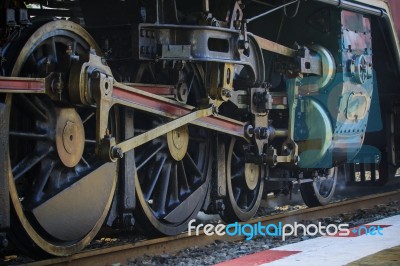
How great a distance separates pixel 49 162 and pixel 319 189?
16.0 feet

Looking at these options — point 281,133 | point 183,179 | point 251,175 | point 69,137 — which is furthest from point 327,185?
point 69,137

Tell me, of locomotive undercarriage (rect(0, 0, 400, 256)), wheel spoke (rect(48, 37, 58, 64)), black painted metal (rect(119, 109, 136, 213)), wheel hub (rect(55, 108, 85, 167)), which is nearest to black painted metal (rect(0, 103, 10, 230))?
locomotive undercarriage (rect(0, 0, 400, 256))

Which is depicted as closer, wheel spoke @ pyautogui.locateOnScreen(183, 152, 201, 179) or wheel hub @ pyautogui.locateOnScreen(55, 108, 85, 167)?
wheel hub @ pyautogui.locateOnScreen(55, 108, 85, 167)

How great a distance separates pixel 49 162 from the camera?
17.7 ft

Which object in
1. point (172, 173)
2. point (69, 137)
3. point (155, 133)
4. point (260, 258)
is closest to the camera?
point (260, 258)

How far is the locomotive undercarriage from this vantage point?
5273mm

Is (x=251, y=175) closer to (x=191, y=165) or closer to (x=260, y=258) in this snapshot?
(x=191, y=165)

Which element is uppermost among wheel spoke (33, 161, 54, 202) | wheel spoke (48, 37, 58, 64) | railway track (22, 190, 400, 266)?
wheel spoke (48, 37, 58, 64)

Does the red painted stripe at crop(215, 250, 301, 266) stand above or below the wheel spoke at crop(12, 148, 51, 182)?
below

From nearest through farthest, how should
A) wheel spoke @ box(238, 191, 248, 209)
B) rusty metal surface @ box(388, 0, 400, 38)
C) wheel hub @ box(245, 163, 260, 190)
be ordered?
1. wheel hub @ box(245, 163, 260, 190)
2. wheel spoke @ box(238, 191, 248, 209)
3. rusty metal surface @ box(388, 0, 400, 38)

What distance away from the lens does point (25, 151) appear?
537 cm

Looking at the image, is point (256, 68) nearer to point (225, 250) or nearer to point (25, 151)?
point (225, 250)

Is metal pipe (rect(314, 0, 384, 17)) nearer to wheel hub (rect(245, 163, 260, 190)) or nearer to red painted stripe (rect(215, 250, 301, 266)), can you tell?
wheel hub (rect(245, 163, 260, 190))

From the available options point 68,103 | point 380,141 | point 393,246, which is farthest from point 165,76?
point 380,141
